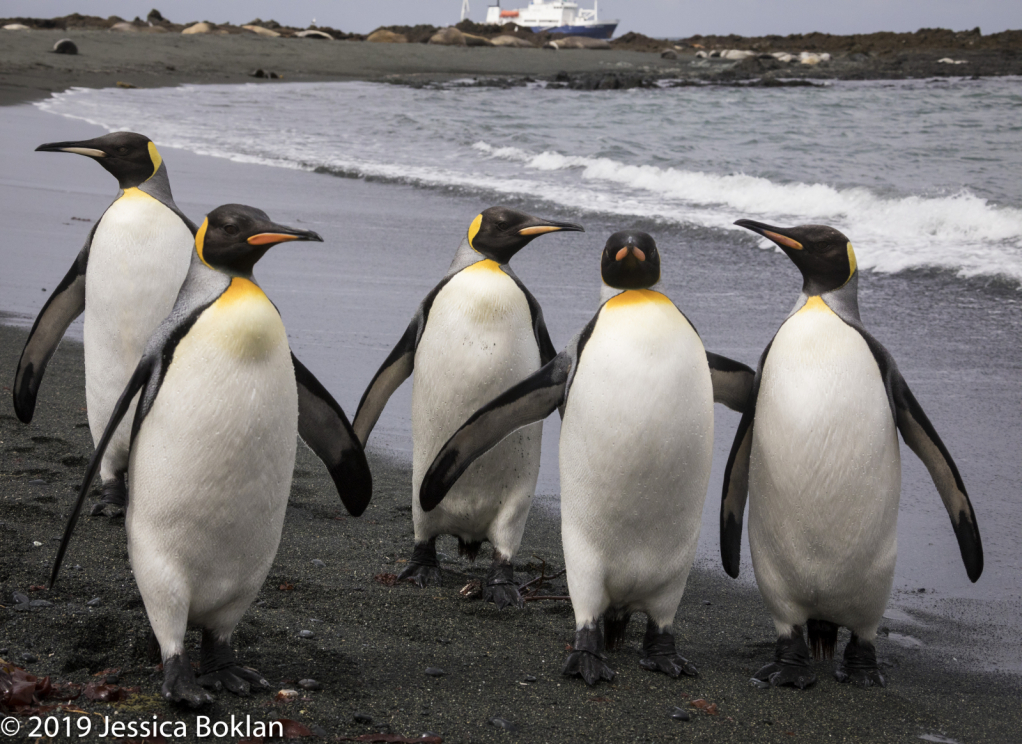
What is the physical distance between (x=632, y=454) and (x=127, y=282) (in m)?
2.15

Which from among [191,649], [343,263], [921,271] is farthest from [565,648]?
[921,271]

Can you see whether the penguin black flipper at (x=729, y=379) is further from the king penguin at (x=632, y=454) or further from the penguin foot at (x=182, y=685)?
the penguin foot at (x=182, y=685)

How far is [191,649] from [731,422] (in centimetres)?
297

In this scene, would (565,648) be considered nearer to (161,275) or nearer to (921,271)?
(161,275)

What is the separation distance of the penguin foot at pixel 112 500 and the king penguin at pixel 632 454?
185 cm

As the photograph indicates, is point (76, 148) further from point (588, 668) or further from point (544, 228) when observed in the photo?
point (588, 668)

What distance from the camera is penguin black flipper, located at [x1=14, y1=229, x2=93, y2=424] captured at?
13.0 ft

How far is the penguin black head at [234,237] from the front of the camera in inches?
103

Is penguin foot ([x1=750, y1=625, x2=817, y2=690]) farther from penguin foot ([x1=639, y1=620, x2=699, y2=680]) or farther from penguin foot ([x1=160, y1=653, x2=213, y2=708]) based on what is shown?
penguin foot ([x1=160, y1=653, x2=213, y2=708])

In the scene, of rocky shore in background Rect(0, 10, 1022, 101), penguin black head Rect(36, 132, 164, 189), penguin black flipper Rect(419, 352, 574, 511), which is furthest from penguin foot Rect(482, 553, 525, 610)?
rocky shore in background Rect(0, 10, 1022, 101)

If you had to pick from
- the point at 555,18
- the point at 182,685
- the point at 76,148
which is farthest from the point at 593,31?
the point at 182,685

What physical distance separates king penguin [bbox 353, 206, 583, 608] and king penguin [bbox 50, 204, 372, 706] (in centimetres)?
107

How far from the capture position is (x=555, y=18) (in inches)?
4264

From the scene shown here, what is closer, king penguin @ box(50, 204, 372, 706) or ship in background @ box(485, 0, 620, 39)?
king penguin @ box(50, 204, 372, 706)
